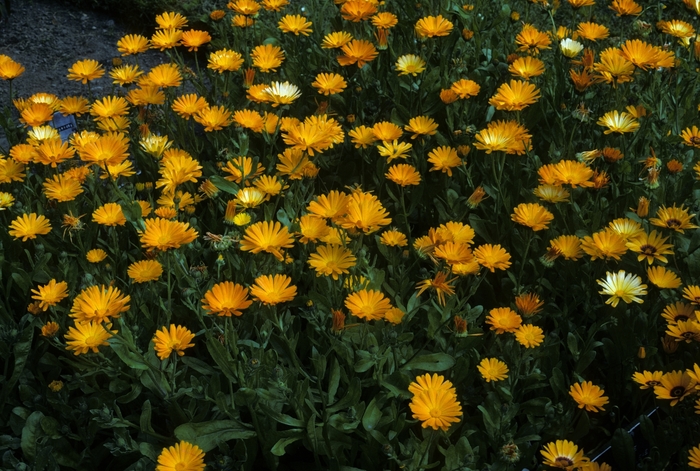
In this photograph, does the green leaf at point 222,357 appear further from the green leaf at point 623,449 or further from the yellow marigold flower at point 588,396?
the green leaf at point 623,449

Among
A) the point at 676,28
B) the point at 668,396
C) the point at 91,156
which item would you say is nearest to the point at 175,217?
the point at 91,156

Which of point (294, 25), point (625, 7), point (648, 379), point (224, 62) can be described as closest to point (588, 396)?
point (648, 379)

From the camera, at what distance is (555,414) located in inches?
76.7

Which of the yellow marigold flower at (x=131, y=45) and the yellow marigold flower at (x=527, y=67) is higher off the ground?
the yellow marigold flower at (x=527, y=67)

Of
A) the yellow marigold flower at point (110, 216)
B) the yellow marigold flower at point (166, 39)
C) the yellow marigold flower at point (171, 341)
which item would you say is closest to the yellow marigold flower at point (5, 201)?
the yellow marigold flower at point (110, 216)

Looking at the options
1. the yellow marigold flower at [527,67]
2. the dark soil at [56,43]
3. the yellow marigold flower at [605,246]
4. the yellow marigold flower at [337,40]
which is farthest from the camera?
the dark soil at [56,43]

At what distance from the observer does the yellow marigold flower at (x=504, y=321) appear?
194cm

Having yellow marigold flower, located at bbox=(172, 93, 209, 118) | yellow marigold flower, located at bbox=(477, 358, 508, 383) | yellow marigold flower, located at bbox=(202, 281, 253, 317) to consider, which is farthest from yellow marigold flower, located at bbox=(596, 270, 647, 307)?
yellow marigold flower, located at bbox=(172, 93, 209, 118)

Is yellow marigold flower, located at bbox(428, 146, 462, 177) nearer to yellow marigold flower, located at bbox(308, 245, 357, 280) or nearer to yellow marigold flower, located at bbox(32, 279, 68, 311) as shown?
yellow marigold flower, located at bbox(308, 245, 357, 280)

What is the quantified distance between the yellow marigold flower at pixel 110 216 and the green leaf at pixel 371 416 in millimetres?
978

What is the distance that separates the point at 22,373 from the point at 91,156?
0.69m

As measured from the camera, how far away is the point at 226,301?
1.78 meters

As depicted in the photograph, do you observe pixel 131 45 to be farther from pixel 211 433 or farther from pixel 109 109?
pixel 211 433

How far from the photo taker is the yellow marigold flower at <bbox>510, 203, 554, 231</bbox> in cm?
214
